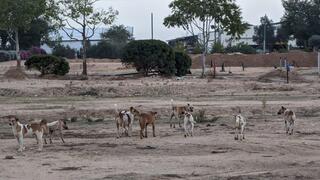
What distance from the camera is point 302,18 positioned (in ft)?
332

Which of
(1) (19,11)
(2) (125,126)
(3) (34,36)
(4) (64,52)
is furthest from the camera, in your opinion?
(4) (64,52)

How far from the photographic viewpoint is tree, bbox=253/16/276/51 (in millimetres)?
125238

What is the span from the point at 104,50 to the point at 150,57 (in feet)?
197

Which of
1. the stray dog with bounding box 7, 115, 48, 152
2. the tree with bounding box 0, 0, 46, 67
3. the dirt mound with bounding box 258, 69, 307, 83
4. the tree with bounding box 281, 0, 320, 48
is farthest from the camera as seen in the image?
the tree with bounding box 281, 0, 320, 48

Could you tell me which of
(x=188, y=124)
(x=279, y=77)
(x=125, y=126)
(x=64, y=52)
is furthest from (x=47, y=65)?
(x=64, y=52)

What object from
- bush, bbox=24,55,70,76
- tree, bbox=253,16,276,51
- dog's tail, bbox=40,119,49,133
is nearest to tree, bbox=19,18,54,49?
bush, bbox=24,55,70,76

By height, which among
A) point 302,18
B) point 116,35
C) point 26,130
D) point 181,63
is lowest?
point 26,130

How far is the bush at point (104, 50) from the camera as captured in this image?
105312mm

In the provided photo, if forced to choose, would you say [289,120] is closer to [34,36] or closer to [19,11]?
[19,11]

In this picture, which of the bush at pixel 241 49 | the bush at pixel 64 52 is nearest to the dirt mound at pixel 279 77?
the bush at pixel 241 49

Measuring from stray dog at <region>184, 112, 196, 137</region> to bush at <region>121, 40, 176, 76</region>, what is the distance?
29607 millimetres

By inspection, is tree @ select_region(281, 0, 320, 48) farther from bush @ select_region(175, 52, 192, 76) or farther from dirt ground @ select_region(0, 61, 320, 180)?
dirt ground @ select_region(0, 61, 320, 180)

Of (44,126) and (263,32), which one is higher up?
(263,32)

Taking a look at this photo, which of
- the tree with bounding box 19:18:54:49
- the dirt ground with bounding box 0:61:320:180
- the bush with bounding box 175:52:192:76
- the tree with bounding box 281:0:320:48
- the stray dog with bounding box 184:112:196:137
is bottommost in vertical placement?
the dirt ground with bounding box 0:61:320:180
